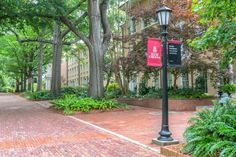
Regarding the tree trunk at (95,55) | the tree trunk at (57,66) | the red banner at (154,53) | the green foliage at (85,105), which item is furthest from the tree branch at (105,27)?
the red banner at (154,53)

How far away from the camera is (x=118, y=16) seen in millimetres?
23875

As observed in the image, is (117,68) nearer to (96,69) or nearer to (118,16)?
(96,69)

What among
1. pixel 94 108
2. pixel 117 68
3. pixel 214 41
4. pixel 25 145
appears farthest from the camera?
pixel 117 68

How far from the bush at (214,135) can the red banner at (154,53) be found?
6.14 ft

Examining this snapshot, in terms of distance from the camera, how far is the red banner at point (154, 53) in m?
8.10

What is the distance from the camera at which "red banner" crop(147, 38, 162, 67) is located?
26.6 ft

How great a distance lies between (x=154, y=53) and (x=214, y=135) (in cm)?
298

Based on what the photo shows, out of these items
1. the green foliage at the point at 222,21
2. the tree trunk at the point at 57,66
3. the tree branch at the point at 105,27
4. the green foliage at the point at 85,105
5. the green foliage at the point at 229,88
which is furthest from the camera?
the tree trunk at the point at 57,66

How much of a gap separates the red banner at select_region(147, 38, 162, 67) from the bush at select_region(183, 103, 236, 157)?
187 cm

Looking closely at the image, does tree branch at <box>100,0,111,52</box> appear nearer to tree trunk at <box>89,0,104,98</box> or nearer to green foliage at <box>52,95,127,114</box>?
tree trunk at <box>89,0,104,98</box>

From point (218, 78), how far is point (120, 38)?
603cm

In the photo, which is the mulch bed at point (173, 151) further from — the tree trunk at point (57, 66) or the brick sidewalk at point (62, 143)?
the tree trunk at point (57, 66)

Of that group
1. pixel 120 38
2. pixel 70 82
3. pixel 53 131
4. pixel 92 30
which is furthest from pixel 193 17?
pixel 70 82

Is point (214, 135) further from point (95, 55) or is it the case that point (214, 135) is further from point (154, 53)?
point (95, 55)
